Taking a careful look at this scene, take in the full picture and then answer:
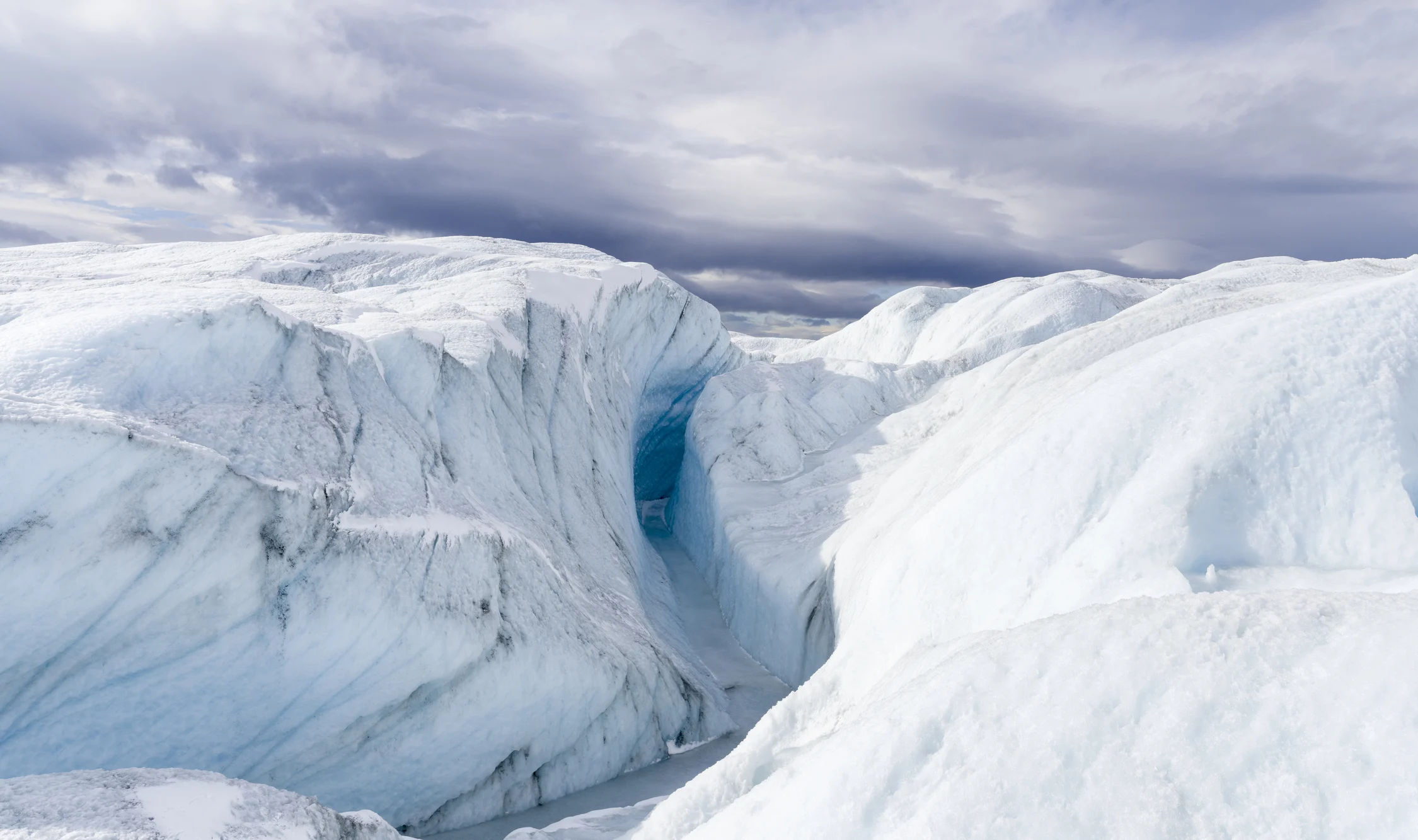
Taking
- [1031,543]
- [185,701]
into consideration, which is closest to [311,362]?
[185,701]

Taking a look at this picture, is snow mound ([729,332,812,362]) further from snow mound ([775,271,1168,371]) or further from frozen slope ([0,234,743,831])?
frozen slope ([0,234,743,831])

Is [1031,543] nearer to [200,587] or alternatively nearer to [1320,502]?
[1320,502]

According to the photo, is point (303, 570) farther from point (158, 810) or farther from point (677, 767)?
point (677, 767)

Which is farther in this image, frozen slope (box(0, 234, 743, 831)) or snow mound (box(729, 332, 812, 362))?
snow mound (box(729, 332, 812, 362))

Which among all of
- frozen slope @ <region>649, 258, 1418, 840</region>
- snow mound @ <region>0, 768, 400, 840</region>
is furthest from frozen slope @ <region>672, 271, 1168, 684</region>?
snow mound @ <region>0, 768, 400, 840</region>

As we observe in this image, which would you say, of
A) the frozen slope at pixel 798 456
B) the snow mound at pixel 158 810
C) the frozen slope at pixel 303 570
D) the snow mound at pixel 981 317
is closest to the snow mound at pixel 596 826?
the frozen slope at pixel 303 570

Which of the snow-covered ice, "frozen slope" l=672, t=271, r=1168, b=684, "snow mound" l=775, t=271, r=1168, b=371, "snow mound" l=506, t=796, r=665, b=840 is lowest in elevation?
the snow-covered ice

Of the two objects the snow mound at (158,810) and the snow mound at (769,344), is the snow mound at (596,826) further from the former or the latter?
the snow mound at (769,344)

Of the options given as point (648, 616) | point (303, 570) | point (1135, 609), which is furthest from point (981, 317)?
point (303, 570)
